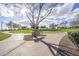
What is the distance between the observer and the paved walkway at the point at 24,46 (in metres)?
2.25

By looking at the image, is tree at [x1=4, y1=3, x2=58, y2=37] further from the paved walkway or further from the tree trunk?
the paved walkway

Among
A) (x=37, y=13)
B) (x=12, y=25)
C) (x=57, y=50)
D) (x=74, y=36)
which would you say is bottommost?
(x=57, y=50)

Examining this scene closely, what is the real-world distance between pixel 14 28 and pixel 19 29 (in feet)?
0.20

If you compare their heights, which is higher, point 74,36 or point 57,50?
point 74,36

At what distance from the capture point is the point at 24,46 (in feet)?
7.47

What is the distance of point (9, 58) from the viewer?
2.23 metres

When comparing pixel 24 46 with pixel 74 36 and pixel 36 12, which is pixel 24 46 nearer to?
pixel 36 12

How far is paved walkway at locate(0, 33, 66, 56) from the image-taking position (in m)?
2.25

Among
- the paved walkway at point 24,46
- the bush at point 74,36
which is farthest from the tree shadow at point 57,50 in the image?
the bush at point 74,36

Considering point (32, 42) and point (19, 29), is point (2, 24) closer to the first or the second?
point (19, 29)

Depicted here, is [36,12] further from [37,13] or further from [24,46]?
[24,46]

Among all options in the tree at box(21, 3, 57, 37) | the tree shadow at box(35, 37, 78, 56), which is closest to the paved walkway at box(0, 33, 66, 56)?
the tree shadow at box(35, 37, 78, 56)

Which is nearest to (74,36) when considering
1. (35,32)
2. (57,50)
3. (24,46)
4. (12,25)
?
(57,50)

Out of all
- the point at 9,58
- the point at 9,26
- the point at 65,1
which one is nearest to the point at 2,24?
the point at 9,26
